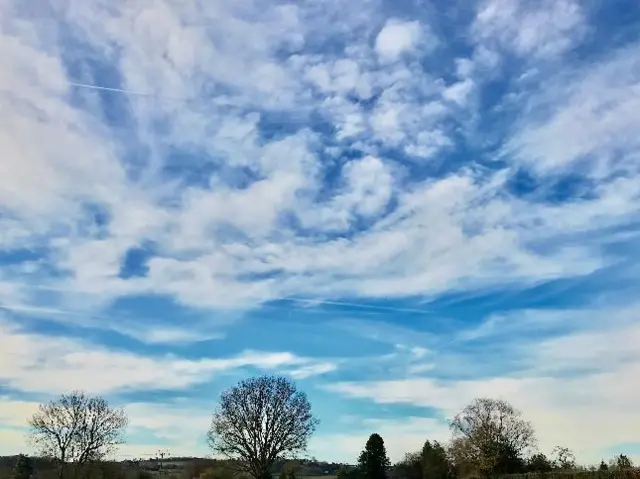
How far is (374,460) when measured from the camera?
75938 mm

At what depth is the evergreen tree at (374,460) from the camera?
246 feet

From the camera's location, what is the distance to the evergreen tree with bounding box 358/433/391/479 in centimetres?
7488

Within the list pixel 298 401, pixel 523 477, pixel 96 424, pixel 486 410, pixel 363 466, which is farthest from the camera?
pixel 363 466

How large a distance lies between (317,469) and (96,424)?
118 ft

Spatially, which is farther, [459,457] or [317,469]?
[317,469]

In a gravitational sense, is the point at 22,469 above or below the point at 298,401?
below

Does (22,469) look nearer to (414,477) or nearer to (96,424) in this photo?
(96,424)

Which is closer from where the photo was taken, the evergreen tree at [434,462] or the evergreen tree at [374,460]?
the evergreen tree at [434,462]

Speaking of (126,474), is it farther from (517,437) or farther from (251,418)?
(517,437)

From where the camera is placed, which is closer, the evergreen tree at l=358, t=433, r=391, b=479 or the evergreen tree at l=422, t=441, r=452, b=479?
the evergreen tree at l=422, t=441, r=452, b=479

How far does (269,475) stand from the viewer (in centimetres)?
5609

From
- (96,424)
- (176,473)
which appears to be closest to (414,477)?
(176,473)

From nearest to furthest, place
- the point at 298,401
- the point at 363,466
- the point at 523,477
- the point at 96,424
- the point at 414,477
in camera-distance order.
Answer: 1. the point at 523,477
2. the point at 96,424
3. the point at 298,401
4. the point at 363,466
5. the point at 414,477

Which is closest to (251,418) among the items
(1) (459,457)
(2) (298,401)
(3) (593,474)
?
(2) (298,401)
